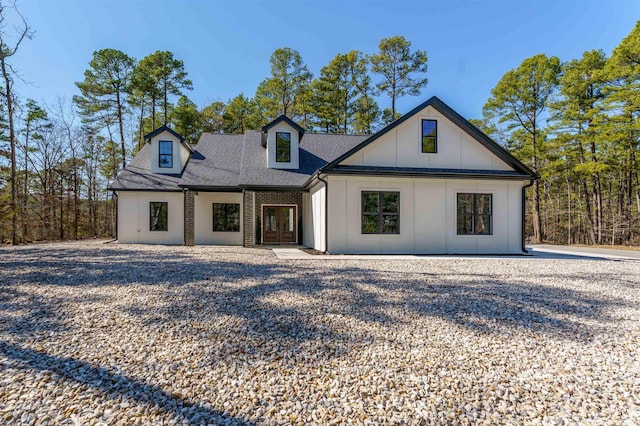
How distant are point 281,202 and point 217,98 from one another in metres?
17.9

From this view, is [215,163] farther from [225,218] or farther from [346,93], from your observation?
[346,93]

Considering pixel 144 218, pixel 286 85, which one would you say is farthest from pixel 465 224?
pixel 286 85

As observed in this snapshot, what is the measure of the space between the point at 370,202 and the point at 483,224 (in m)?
4.34

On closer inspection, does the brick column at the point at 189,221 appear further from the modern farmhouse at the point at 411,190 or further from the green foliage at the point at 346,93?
the green foliage at the point at 346,93

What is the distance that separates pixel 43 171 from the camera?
21703mm

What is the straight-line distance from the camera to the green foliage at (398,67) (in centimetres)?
2408

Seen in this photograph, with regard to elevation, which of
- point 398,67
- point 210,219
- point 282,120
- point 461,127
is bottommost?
point 210,219

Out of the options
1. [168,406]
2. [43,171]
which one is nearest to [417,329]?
[168,406]

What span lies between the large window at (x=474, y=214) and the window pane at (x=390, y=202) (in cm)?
240

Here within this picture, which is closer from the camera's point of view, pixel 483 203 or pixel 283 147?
pixel 483 203

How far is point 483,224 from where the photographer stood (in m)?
12.0

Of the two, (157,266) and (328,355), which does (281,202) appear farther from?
(328,355)

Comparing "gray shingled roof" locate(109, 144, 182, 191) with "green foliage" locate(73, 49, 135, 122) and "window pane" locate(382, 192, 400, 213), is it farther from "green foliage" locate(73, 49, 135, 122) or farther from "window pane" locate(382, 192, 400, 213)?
"green foliage" locate(73, 49, 135, 122)

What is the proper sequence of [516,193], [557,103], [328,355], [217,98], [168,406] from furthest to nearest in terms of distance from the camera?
[217,98], [557,103], [516,193], [328,355], [168,406]
